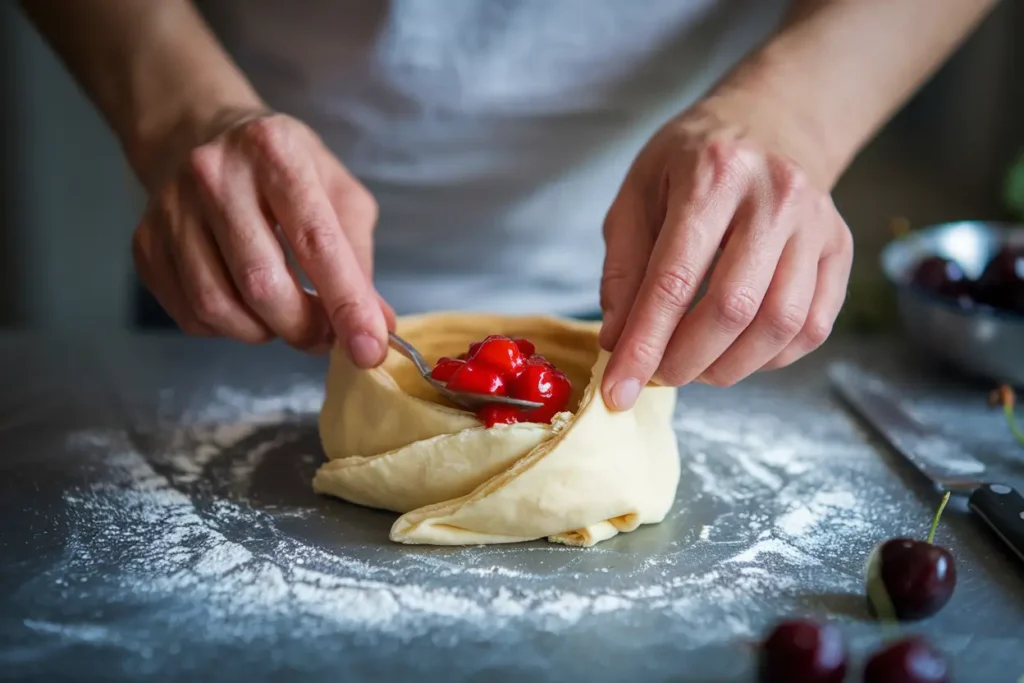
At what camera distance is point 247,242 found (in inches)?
47.9

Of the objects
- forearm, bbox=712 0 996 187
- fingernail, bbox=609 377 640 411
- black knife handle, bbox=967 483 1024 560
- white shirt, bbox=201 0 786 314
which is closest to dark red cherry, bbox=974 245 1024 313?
forearm, bbox=712 0 996 187

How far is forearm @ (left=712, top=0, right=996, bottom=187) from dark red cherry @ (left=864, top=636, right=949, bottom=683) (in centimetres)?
67

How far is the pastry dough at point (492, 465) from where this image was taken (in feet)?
3.72

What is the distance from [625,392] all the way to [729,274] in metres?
0.18

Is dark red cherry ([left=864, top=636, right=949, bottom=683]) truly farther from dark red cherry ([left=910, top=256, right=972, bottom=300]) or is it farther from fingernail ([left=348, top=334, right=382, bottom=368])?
dark red cherry ([left=910, top=256, right=972, bottom=300])

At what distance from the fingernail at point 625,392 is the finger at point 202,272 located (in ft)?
1.67

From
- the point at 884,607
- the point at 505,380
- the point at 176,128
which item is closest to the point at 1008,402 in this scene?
the point at 884,607

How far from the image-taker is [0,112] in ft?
9.29

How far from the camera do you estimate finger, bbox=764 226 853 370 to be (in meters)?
1.19

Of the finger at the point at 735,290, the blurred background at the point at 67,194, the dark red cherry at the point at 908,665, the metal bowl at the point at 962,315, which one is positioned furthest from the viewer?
the blurred background at the point at 67,194

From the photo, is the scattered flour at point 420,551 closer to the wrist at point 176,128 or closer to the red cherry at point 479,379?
the red cherry at point 479,379

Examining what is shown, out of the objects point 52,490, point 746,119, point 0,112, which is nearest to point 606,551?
point 746,119

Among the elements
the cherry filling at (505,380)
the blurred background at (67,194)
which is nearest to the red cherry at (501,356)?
the cherry filling at (505,380)

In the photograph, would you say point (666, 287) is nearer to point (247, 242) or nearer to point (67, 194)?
point (247, 242)
